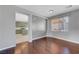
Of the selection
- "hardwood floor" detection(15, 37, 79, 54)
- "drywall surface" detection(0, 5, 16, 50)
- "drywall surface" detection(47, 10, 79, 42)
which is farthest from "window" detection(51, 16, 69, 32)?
"drywall surface" detection(0, 5, 16, 50)

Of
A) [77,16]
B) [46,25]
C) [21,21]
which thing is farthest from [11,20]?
[46,25]

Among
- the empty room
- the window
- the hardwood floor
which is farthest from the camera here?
the window

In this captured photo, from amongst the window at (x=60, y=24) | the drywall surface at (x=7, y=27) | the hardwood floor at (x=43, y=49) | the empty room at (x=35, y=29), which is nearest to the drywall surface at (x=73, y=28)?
the empty room at (x=35, y=29)

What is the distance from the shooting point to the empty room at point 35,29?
264 centimetres

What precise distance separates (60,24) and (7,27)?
11.9ft

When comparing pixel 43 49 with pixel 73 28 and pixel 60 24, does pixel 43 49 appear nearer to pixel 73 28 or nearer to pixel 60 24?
pixel 73 28

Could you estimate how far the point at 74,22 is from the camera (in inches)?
165

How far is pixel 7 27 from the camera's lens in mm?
2742

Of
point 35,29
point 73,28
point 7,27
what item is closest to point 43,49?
point 7,27

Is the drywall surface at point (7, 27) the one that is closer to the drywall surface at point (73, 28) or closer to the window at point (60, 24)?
the drywall surface at point (73, 28)

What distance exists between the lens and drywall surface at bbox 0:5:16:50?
2.58m

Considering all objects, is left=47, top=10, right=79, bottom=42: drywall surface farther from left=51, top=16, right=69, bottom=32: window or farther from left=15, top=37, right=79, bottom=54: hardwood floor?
left=15, top=37, right=79, bottom=54: hardwood floor

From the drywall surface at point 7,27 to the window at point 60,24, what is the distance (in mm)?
3048
